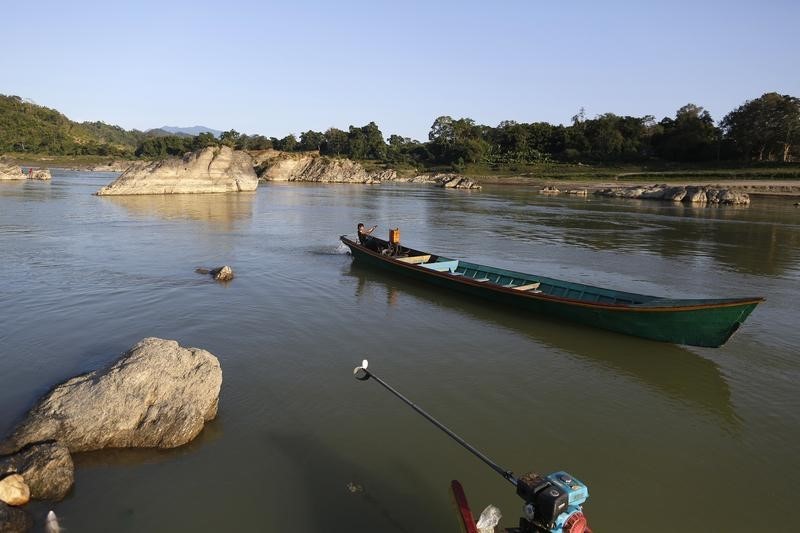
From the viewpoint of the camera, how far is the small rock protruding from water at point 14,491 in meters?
5.41

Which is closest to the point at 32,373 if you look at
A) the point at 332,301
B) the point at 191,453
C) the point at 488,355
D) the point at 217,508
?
the point at 191,453

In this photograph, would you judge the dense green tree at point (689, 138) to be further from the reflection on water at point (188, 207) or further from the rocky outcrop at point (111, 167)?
the rocky outcrop at point (111, 167)

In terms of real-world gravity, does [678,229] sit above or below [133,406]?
above

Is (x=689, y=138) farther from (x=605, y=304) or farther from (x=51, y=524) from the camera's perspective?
(x=51, y=524)

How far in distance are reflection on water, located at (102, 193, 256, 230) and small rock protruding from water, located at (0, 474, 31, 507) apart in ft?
79.0

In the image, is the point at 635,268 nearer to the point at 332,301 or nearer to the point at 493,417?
the point at 332,301

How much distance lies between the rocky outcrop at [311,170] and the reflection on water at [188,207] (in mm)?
47041

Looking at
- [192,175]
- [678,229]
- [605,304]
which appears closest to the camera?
[605,304]

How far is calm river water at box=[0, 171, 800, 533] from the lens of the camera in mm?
6125

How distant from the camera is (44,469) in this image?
5.86m

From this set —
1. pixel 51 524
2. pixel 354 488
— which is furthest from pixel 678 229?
pixel 51 524

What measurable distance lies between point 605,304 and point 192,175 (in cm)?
4866

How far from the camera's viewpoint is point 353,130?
449 ft

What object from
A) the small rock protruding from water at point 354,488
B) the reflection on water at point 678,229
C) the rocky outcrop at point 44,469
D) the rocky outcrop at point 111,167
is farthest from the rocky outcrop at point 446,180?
the rocky outcrop at point 44,469
